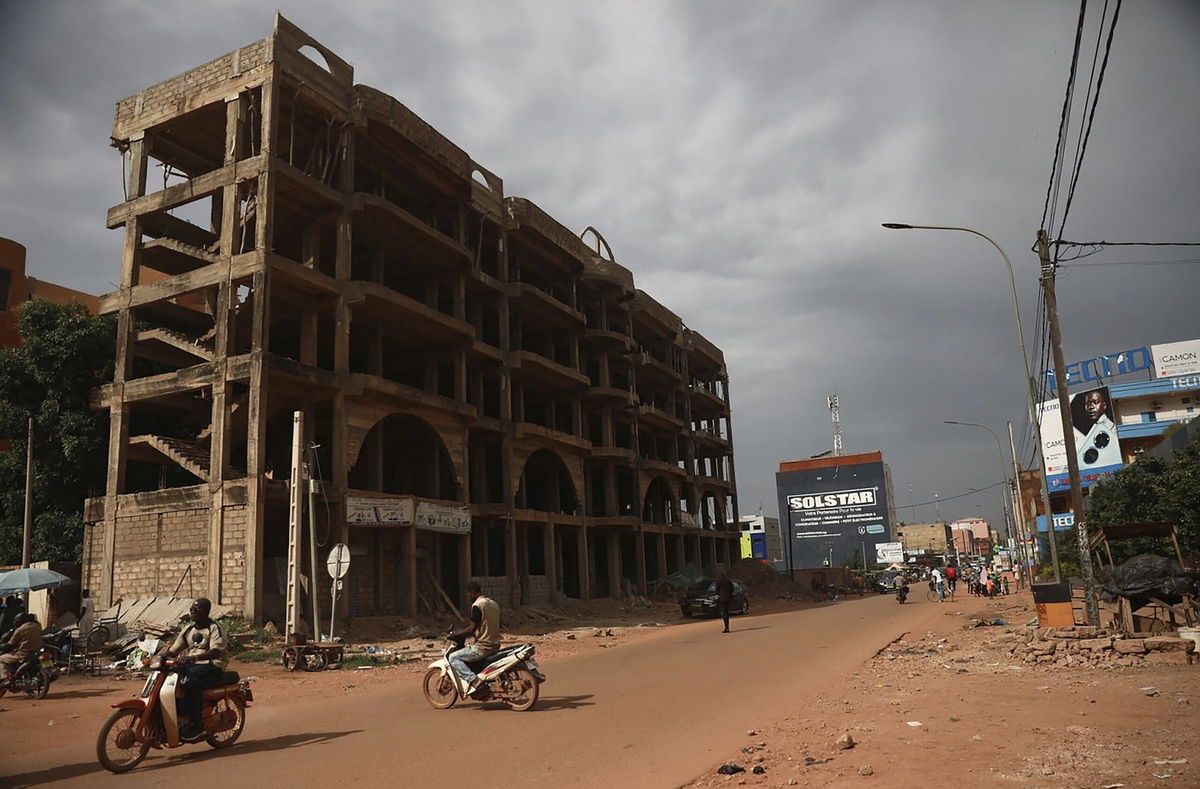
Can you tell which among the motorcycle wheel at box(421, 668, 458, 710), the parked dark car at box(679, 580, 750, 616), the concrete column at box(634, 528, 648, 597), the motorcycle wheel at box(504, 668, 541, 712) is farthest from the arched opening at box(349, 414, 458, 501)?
the motorcycle wheel at box(504, 668, 541, 712)

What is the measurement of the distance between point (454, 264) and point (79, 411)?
573 inches

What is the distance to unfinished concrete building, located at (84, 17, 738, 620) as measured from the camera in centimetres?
2425

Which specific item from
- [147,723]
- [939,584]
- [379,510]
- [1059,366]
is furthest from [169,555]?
[939,584]

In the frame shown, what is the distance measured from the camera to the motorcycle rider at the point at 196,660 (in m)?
8.12

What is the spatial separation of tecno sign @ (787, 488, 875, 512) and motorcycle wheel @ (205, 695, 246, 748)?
130905 millimetres

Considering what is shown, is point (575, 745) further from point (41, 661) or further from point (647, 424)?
point (647, 424)

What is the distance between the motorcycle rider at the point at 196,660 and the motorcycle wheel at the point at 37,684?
7422 mm

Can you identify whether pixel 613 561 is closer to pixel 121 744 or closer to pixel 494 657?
pixel 494 657

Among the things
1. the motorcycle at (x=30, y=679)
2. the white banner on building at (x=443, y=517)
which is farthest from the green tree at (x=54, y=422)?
the motorcycle at (x=30, y=679)

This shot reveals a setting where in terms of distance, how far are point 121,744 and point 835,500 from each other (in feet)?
453

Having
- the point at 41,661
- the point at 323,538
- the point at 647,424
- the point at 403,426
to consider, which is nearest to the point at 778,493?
the point at 647,424

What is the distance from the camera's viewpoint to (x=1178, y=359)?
6738 centimetres

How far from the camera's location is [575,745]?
8281 mm

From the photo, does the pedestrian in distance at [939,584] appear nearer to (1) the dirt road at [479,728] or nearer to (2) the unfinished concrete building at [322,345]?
(2) the unfinished concrete building at [322,345]
